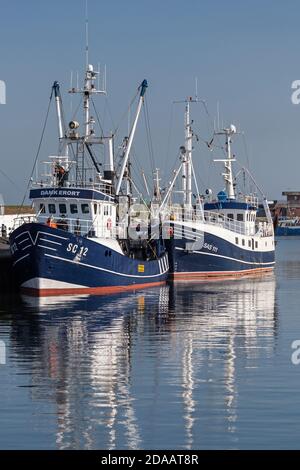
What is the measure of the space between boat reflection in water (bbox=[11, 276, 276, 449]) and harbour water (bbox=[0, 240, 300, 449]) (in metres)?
0.04

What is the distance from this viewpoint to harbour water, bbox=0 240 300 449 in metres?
21.5

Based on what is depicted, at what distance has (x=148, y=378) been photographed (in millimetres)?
28203

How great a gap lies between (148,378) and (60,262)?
92.7 feet

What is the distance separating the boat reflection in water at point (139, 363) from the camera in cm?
2211

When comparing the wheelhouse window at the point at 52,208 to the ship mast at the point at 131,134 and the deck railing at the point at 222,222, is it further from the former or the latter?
the deck railing at the point at 222,222

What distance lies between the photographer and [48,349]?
3425 centimetres

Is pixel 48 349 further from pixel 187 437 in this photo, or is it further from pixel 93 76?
pixel 93 76

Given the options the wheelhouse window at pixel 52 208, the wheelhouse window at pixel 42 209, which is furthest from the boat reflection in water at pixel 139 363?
the wheelhouse window at pixel 42 209

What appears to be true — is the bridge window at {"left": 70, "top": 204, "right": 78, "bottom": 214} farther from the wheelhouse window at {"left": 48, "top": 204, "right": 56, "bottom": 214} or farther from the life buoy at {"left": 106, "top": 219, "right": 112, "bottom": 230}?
the life buoy at {"left": 106, "top": 219, "right": 112, "bottom": 230}

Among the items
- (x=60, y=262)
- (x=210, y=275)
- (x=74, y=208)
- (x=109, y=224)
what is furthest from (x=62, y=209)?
(x=210, y=275)

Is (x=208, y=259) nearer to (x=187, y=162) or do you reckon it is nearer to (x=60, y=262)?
(x=187, y=162)

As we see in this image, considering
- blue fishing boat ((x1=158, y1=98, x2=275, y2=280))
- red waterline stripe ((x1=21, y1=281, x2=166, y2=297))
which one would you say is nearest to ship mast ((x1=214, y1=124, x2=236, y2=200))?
blue fishing boat ((x1=158, y1=98, x2=275, y2=280))

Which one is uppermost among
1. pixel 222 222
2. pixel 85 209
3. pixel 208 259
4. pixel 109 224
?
pixel 85 209
